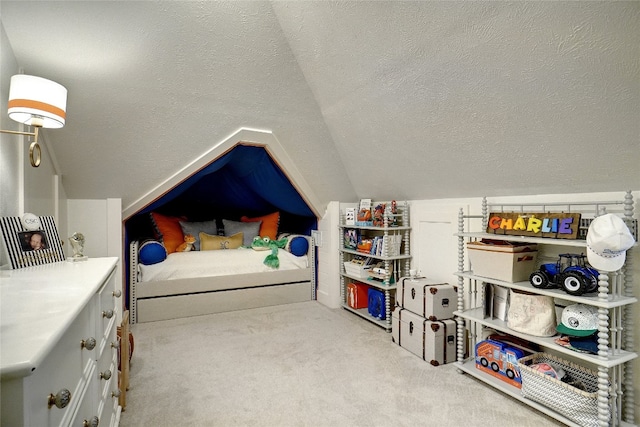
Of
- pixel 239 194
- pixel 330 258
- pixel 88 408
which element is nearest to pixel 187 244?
pixel 239 194

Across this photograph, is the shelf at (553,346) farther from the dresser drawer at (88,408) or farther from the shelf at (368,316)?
the dresser drawer at (88,408)

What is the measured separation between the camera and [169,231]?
151 inches

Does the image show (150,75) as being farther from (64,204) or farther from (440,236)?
(440,236)

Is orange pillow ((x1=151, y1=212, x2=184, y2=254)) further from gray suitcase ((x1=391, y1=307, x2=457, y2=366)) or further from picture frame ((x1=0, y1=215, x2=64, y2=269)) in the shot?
gray suitcase ((x1=391, y1=307, x2=457, y2=366))

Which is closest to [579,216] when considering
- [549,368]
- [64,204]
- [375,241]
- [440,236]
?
[549,368]

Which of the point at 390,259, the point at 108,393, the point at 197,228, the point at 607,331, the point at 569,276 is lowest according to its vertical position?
the point at 108,393

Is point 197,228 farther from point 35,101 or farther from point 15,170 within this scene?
point 35,101

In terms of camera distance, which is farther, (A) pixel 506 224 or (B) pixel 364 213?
(B) pixel 364 213

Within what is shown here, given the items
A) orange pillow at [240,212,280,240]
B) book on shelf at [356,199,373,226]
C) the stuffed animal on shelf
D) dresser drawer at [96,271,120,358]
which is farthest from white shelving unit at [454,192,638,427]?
the stuffed animal on shelf

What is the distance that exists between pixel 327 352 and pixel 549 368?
4.55 feet

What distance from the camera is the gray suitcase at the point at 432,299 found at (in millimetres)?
2449

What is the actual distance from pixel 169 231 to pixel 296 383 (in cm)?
246

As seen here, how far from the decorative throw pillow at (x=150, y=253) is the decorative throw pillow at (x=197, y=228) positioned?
0.63 m

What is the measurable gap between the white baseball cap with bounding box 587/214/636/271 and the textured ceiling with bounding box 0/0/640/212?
1.21 ft
